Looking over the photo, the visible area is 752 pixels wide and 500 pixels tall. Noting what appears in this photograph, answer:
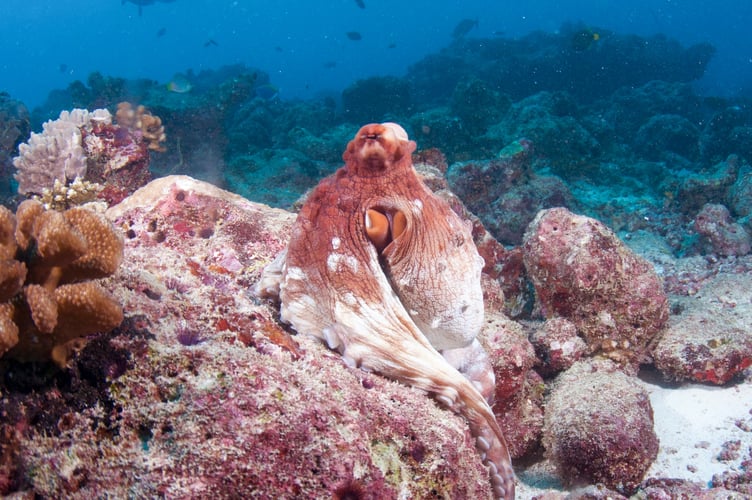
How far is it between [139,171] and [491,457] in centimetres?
578

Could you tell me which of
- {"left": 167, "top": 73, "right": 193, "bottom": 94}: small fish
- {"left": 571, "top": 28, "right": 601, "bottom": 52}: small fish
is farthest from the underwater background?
{"left": 571, "top": 28, "right": 601, "bottom": 52}: small fish

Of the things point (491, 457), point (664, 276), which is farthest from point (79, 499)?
point (664, 276)

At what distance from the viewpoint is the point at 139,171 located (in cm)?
599

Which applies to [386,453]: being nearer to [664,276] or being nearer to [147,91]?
[664,276]

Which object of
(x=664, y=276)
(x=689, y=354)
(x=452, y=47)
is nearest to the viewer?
(x=689, y=354)

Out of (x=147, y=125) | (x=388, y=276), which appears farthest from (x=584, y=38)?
(x=388, y=276)

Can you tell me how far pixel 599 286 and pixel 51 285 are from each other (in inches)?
187

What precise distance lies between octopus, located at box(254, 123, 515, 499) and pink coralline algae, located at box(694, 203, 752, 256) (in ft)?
27.6

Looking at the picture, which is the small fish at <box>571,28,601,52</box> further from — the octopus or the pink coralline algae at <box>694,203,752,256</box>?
the octopus

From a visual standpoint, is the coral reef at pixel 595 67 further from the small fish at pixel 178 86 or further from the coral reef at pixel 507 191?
the coral reef at pixel 507 191

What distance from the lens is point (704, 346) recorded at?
15.5 feet

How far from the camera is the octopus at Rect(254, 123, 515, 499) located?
2289 millimetres

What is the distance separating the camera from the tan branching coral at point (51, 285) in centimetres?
150

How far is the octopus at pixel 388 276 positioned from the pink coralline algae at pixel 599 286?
2.60 metres
